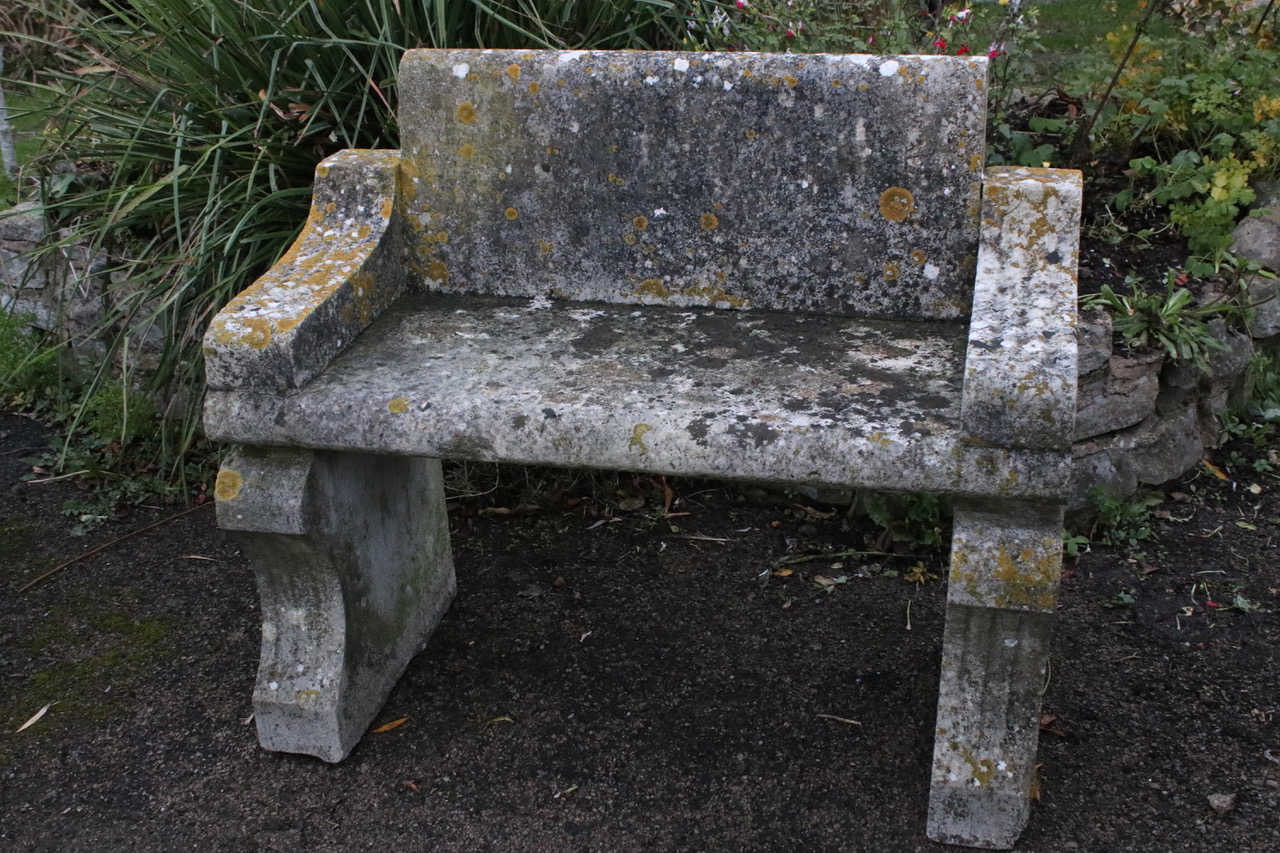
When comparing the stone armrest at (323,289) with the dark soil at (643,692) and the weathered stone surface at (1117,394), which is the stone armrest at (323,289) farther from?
the weathered stone surface at (1117,394)

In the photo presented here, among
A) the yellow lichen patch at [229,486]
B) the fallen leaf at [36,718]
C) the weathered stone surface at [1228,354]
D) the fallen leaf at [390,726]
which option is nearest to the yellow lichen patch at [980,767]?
the fallen leaf at [390,726]

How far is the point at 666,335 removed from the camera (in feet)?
7.41

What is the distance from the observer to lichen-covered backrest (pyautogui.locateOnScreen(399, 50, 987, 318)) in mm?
2211

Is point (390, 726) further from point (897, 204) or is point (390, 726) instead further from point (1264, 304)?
point (1264, 304)

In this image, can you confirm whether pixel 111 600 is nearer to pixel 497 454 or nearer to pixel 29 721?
pixel 29 721

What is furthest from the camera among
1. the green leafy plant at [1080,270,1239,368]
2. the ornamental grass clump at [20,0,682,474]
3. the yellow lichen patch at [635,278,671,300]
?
the ornamental grass clump at [20,0,682,474]

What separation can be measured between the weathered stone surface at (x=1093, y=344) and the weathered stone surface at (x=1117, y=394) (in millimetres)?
34

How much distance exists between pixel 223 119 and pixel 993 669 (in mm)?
2542

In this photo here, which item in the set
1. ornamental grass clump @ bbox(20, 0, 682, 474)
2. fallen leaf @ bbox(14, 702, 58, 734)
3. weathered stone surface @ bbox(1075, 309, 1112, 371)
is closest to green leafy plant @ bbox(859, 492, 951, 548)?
weathered stone surface @ bbox(1075, 309, 1112, 371)

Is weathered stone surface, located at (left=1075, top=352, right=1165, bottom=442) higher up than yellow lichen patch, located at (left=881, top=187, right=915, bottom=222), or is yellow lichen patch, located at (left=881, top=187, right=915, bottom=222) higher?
yellow lichen patch, located at (left=881, top=187, right=915, bottom=222)

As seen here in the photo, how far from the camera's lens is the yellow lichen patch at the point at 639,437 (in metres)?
1.88

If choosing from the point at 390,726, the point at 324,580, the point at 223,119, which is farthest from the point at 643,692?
the point at 223,119

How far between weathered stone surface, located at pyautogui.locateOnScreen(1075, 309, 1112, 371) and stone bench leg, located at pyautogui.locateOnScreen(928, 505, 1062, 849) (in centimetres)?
122

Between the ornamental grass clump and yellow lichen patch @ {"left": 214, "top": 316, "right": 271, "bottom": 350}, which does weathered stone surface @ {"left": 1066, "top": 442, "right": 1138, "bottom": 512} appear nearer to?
the ornamental grass clump
